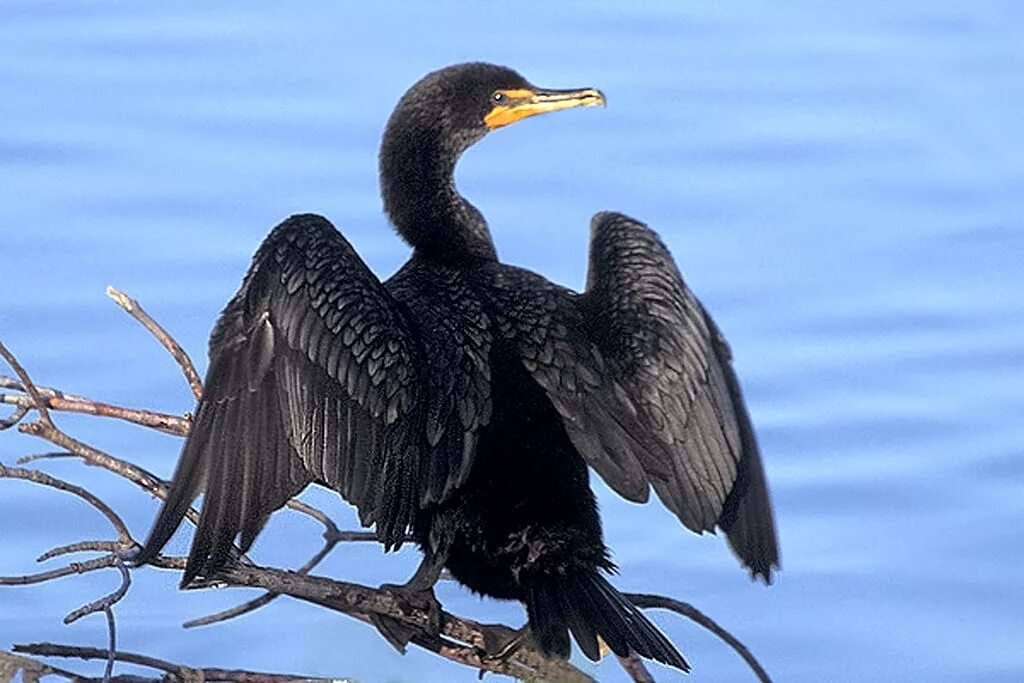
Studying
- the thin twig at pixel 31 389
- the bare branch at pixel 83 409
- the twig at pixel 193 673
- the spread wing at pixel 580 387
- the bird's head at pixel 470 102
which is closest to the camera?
the twig at pixel 193 673

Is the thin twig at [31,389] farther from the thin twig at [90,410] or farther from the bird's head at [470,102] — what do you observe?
the bird's head at [470,102]

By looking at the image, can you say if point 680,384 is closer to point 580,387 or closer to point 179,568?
point 580,387

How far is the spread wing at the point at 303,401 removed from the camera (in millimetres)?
3701

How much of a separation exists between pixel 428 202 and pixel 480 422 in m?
1.01

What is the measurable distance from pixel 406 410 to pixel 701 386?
2.06ft

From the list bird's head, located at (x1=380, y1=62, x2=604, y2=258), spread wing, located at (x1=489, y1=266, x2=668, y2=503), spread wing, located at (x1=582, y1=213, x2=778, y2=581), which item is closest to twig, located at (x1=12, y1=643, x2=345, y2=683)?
spread wing, located at (x1=489, y1=266, x2=668, y2=503)

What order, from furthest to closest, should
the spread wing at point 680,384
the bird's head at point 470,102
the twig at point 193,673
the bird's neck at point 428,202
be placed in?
the bird's head at point 470,102
the bird's neck at point 428,202
the spread wing at point 680,384
the twig at point 193,673

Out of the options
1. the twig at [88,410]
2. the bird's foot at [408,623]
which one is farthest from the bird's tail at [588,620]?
the twig at [88,410]

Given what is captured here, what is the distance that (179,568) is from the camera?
3.63 m

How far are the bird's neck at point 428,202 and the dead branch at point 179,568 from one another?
2.70ft

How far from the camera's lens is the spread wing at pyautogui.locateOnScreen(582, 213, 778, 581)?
13.0 feet

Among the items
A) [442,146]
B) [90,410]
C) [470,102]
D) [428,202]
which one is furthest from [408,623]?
[470,102]

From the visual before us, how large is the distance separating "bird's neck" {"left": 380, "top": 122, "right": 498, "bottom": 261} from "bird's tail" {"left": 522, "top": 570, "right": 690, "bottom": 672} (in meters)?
1.04

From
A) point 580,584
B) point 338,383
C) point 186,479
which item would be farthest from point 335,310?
point 580,584
